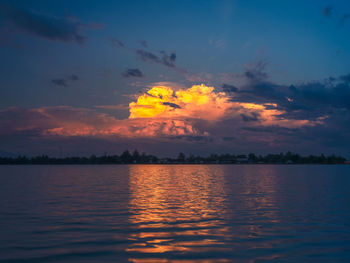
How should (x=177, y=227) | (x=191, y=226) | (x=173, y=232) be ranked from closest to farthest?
(x=173, y=232) → (x=177, y=227) → (x=191, y=226)

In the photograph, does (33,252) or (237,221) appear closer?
(33,252)

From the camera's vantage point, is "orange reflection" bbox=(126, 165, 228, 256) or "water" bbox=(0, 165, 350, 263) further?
"orange reflection" bbox=(126, 165, 228, 256)

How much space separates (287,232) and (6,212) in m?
24.2

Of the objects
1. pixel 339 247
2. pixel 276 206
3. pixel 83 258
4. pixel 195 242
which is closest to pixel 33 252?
pixel 83 258

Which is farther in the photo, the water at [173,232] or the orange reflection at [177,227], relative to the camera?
the orange reflection at [177,227]

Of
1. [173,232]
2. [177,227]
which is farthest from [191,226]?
[173,232]

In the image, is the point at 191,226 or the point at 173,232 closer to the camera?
the point at 173,232

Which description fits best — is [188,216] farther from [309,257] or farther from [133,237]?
[309,257]

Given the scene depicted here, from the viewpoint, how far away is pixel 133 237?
19.9 metres

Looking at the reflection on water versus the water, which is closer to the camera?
the water

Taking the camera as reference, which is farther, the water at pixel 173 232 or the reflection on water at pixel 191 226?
the reflection on water at pixel 191 226

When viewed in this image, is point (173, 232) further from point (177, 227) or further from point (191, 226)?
point (191, 226)

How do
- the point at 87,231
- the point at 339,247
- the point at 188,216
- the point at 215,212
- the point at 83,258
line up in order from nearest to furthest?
the point at 83,258
the point at 339,247
the point at 87,231
the point at 188,216
the point at 215,212

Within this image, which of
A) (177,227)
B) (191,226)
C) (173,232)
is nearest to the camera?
(173,232)
